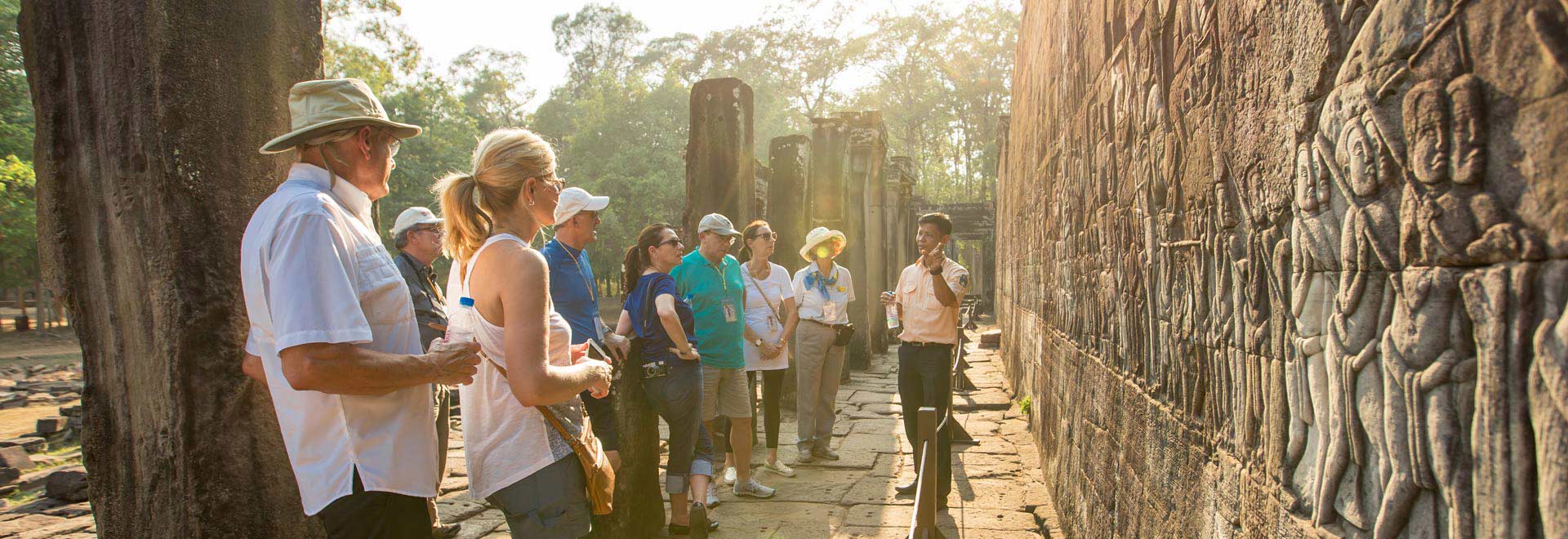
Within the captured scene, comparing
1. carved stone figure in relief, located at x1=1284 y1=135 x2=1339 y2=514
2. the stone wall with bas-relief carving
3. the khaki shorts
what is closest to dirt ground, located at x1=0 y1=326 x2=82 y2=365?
the khaki shorts

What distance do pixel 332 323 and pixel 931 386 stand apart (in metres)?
3.78

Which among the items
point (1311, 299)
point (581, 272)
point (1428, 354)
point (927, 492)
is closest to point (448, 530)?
point (581, 272)

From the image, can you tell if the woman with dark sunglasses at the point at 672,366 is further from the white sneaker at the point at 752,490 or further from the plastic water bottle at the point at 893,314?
the plastic water bottle at the point at 893,314

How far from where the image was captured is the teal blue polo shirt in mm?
4930

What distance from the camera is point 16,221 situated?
65.4ft

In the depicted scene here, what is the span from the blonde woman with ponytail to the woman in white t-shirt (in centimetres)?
340

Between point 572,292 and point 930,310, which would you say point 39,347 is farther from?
point 930,310

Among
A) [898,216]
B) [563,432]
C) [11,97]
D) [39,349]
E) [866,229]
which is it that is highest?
[11,97]

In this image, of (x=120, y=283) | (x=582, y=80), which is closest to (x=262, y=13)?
(x=120, y=283)

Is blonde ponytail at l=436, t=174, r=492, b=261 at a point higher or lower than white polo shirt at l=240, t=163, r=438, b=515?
higher

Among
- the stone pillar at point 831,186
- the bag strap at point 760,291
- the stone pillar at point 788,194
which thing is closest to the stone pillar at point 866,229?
the stone pillar at point 831,186

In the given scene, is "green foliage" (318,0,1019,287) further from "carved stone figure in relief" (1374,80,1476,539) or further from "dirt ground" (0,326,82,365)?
"carved stone figure in relief" (1374,80,1476,539)

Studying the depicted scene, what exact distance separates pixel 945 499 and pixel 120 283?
3943mm

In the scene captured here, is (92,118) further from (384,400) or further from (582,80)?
(582,80)
